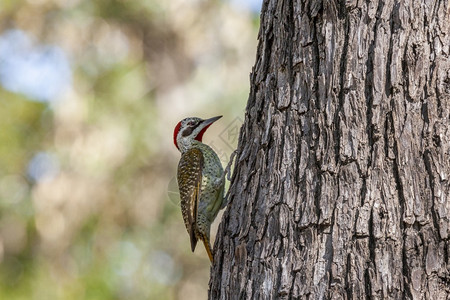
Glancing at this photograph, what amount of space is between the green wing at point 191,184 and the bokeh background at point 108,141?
3117 mm

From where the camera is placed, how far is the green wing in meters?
5.12

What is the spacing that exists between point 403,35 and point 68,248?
24.4 ft

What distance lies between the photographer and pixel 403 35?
260 cm

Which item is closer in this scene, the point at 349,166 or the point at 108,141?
the point at 349,166

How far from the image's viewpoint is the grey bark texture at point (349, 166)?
2416 millimetres

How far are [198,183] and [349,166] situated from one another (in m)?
2.84

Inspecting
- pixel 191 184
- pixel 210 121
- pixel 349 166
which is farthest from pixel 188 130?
pixel 349 166

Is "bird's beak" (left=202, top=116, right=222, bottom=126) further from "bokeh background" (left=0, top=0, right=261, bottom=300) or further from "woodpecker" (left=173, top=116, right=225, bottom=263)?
"bokeh background" (left=0, top=0, right=261, bottom=300)

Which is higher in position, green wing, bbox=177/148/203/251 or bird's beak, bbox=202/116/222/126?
bird's beak, bbox=202/116/222/126

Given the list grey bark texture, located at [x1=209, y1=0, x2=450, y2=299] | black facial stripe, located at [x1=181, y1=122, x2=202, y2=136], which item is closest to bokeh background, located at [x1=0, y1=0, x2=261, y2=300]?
black facial stripe, located at [x1=181, y1=122, x2=202, y2=136]

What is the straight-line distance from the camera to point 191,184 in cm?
536

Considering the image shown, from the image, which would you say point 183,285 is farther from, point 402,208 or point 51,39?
point 402,208

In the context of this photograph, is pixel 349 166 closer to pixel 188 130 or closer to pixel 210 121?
pixel 210 121

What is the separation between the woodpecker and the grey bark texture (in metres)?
2.16
